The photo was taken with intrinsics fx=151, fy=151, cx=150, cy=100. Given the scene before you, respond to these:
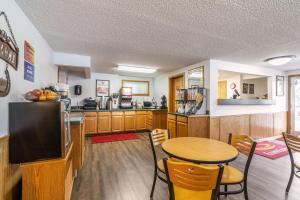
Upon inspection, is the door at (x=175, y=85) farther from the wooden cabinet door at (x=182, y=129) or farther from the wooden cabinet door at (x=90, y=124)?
the wooden cabinet door at (x=90, y=124)

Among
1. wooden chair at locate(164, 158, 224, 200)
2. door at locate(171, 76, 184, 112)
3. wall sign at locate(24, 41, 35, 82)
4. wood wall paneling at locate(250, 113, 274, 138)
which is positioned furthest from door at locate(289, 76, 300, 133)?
wall sign at locate(24, 41, 35, 82)

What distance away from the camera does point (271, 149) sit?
12.2 ft

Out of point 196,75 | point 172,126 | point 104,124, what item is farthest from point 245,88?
point 104,124

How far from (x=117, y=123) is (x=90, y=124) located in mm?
876

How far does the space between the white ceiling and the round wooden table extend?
5.02 feet

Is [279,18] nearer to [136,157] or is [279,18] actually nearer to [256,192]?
[256,192]

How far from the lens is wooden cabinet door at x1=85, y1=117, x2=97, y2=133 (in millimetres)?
4816

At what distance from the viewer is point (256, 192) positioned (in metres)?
2.00

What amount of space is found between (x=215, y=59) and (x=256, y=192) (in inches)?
111

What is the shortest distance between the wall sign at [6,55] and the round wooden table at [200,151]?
1.63 meters

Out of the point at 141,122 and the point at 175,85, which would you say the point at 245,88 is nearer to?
the point at 175,85

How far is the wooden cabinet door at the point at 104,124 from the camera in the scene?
4.99 meters

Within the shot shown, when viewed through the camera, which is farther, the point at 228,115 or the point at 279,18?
the point at 228,115

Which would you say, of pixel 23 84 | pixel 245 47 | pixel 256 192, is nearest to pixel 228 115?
Result: pixel 245 47
